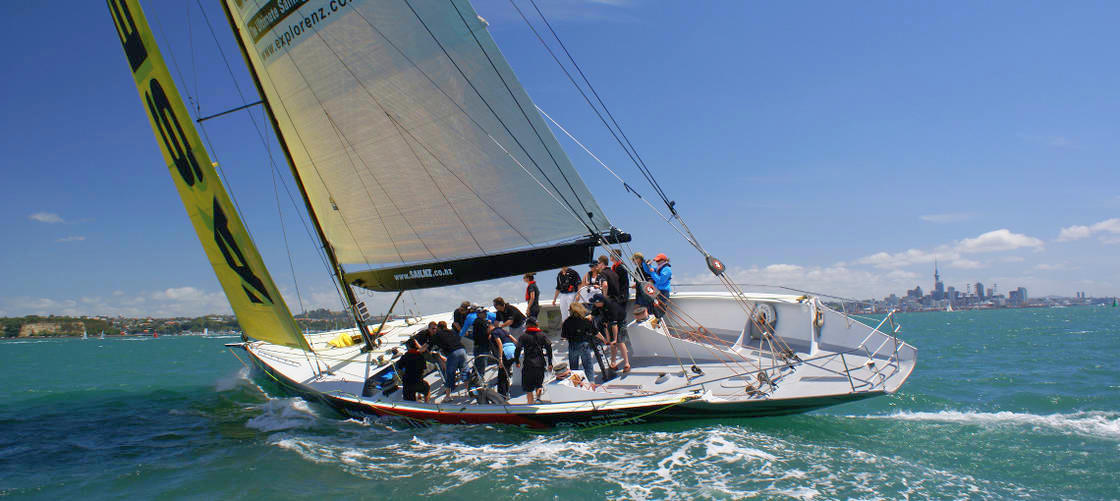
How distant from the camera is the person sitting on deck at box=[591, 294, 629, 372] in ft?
27.3

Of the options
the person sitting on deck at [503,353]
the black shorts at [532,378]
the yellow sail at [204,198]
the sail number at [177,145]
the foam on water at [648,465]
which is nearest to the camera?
the foam on water at [648,465]

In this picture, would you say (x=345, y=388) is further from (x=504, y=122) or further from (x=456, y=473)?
(x=504, y=122)

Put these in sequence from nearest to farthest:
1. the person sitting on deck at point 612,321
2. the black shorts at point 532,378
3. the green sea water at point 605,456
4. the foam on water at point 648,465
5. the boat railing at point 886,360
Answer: the foam on water at point 648,465
the green sea water at point 605,456
the boat railing at point 886,360
the black shorts at point 532,378
the person sitting on deck at point 612,321

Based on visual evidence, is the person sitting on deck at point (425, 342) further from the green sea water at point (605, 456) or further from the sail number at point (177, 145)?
the sail number at point (177, 145)

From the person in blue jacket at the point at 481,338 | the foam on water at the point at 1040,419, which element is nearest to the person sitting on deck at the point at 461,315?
the person in blue jacket at the point at 481,338

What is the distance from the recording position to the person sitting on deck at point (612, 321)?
27.3 ft

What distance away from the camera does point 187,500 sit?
19.5 feet

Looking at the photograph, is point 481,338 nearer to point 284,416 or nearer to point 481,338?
point 481,338

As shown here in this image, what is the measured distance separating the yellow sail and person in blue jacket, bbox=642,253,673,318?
17.8 ft

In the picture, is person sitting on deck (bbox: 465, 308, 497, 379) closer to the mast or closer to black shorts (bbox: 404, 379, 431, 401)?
black shorts (bbox: 404, 379, 431, 401)

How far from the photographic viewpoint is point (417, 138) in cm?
920

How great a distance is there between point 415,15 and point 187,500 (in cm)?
683

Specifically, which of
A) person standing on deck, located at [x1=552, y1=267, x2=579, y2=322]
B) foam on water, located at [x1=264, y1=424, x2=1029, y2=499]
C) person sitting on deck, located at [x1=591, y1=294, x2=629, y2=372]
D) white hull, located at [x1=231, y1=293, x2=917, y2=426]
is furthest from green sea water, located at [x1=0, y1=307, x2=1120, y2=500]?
person standing on deck, located at [x1=552, y1=267, x2=579, y2=322]

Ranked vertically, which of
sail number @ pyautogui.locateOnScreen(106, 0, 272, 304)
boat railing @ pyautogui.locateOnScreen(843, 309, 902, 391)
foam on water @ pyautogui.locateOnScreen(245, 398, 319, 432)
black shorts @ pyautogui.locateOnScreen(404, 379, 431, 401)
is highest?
sail number @ pyautogui.locateOnScreen(106, 0, 272, 304)
